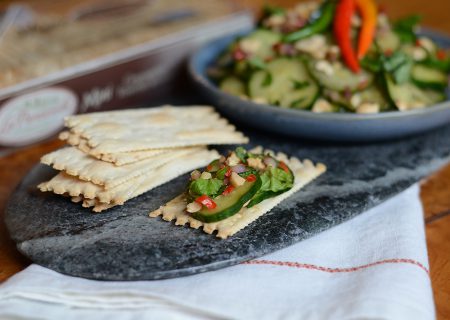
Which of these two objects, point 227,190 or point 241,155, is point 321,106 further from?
point 227,190

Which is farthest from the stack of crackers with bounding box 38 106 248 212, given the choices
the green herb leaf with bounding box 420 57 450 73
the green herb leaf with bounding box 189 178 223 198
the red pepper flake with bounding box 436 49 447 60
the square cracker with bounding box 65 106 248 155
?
the red pepper flake with bounding box 436 49 447 60

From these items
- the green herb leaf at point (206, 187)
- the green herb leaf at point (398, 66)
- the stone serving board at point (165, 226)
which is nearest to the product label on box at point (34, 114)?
the stone serving board at point (165, 226)

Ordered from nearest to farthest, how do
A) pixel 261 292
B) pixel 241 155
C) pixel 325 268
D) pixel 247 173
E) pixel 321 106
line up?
1. pixel 261 292
2. pixel 325 268
3. pixel 247 173
4. pixel 241 155
5. pixel 321 106

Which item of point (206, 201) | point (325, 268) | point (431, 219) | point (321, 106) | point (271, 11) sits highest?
point (271, 11)

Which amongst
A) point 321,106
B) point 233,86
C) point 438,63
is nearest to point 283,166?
point 321,106

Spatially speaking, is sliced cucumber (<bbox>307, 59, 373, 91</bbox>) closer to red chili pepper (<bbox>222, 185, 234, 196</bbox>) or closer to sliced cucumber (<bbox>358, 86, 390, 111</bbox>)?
sliced cucumber (<bbox>358, 86, 390, 111</bbox>)

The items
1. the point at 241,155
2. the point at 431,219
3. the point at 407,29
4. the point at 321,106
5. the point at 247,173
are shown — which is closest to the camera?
the point at 247,173
